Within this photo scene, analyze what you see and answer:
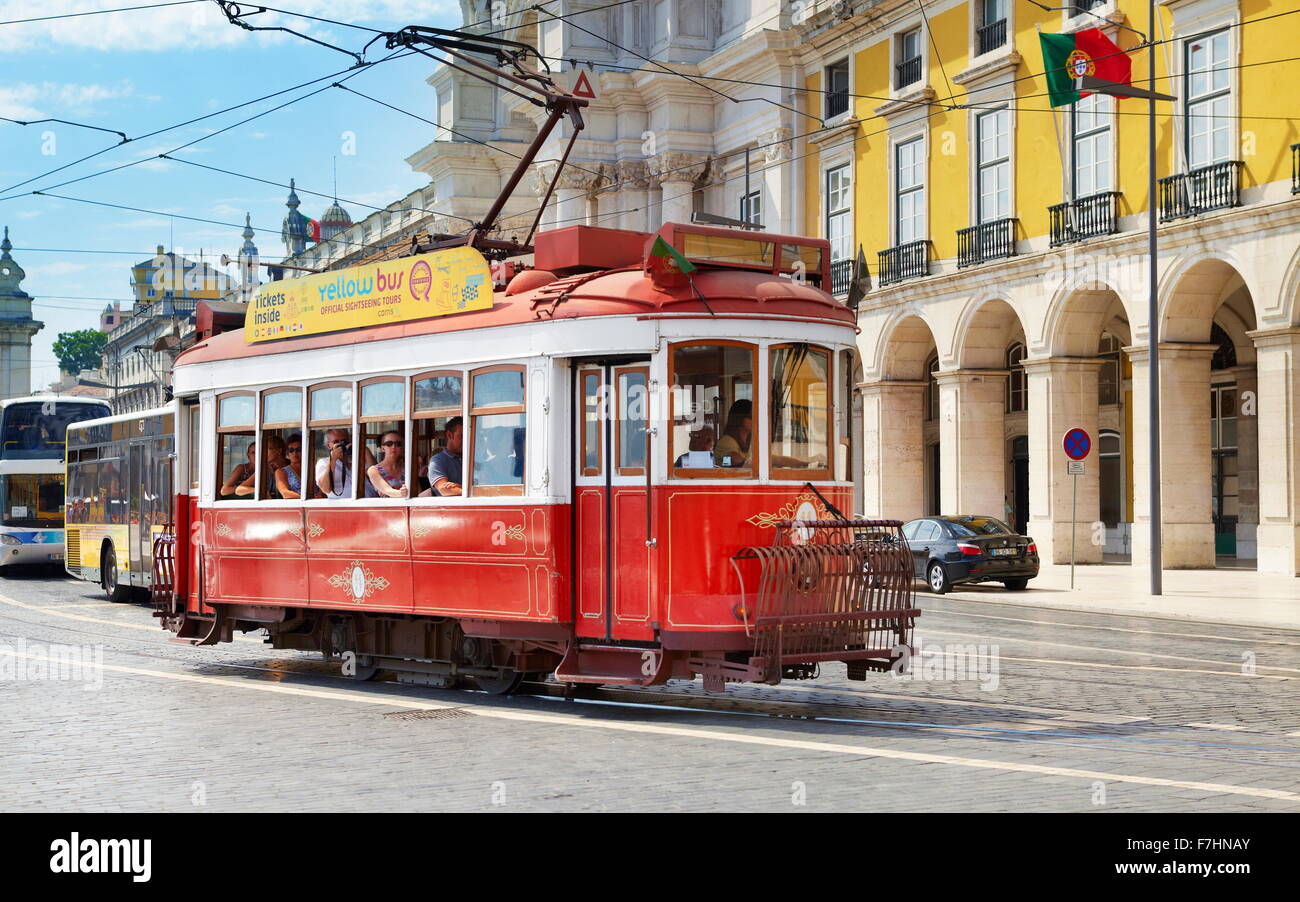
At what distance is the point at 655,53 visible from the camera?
50.8m

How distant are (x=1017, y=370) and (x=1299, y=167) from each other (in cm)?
1717

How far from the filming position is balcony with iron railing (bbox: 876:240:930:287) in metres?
39.9

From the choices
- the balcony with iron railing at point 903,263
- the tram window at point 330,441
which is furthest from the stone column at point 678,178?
the tram window at point 330,441

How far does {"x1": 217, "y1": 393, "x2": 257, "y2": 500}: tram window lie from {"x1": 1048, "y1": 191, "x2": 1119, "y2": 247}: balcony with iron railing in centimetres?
2287

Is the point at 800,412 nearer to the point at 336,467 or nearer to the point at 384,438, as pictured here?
the point at 384,438

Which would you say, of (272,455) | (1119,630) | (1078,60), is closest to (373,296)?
(272,455)

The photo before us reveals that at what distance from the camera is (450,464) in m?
12.8

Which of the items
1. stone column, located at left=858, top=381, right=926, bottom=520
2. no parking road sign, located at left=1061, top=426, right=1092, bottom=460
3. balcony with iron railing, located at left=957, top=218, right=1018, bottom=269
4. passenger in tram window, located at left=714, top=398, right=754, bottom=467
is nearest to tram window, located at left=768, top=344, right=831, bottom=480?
passenger in tram window, located at left=714, top=398, right=754, bottom=467

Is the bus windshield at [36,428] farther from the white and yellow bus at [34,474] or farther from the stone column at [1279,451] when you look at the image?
the stone column at [1279,451]

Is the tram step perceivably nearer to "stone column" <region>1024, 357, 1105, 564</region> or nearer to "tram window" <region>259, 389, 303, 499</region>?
"tram window" <region>259, 389, 303, 499</region>

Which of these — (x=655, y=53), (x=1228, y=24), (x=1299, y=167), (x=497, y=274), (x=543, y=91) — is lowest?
(x=497, y=274)

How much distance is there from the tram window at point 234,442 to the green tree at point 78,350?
149162mm
